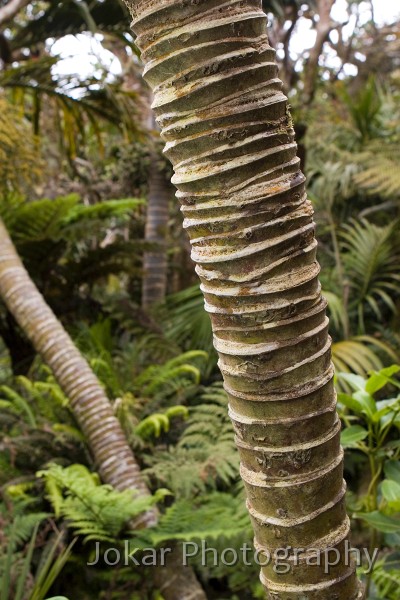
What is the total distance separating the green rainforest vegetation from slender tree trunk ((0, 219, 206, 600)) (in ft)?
0.03

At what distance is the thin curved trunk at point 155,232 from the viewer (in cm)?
573

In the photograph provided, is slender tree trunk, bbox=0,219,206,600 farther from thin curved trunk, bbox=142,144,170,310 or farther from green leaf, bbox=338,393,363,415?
thin curved trunk, bbox=142,144,170,310

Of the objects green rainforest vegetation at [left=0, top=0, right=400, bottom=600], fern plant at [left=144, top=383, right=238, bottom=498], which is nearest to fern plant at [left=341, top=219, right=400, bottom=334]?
green rainforest vegetation at [left=0, top=0, right=400, bottom=600]

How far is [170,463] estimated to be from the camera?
3.18m

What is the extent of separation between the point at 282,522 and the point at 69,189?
6.72m

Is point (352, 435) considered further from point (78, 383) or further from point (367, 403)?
point (78, 383)

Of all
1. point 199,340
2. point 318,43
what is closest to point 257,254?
point 199,340

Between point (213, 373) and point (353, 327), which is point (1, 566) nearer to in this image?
point (213, 373)

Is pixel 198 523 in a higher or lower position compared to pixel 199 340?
lower

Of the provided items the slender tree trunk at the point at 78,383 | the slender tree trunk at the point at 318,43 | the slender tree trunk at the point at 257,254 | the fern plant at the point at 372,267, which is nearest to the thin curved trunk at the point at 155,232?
the fern plant at the point at 372,267

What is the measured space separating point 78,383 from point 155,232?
2913 millimetres

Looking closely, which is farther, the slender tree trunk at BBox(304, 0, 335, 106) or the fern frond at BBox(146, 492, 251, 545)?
the slender tree trunk at BBox(304, 0, 335, 106)

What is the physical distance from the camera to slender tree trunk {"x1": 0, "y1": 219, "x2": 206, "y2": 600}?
2973 millimetres

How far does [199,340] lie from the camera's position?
489 cm
